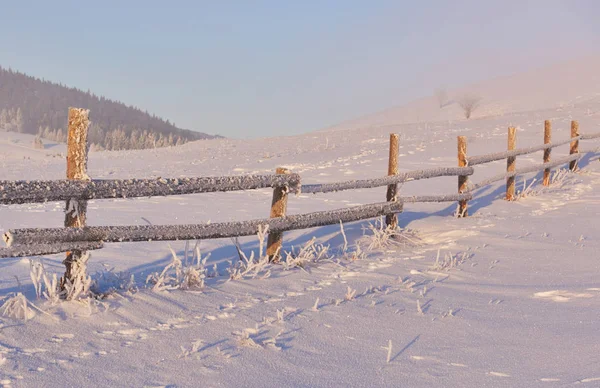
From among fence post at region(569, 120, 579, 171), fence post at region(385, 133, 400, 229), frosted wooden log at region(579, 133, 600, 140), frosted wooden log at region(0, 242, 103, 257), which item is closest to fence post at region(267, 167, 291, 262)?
frosted wooden log at region(0, 242, 103, 257)

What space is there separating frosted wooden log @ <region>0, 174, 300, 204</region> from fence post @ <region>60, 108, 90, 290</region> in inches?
3.6

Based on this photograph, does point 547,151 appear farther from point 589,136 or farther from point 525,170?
point 589,136

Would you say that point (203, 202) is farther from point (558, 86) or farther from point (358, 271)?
point (558, 86)

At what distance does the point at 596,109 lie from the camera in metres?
27.8

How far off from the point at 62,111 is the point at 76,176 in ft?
279

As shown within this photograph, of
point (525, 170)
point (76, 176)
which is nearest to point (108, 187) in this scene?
point (76, 176)

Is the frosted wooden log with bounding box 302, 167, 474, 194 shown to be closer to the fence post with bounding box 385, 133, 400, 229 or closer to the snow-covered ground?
the fence post with bounding box 385, 133, 400, 229

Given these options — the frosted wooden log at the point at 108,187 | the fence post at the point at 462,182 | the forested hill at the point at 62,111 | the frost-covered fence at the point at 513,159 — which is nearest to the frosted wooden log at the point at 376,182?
the fence post at the point at 462,182

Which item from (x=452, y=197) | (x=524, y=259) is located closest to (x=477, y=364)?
(x=524, y=259)

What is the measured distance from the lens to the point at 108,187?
4.39 meters

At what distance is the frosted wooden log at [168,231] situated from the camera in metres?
4.04

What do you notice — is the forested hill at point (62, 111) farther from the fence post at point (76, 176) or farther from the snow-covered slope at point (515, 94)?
the fence post at point (76, 176)

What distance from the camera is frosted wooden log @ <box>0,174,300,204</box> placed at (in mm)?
3943

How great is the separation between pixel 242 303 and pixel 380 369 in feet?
4.35
